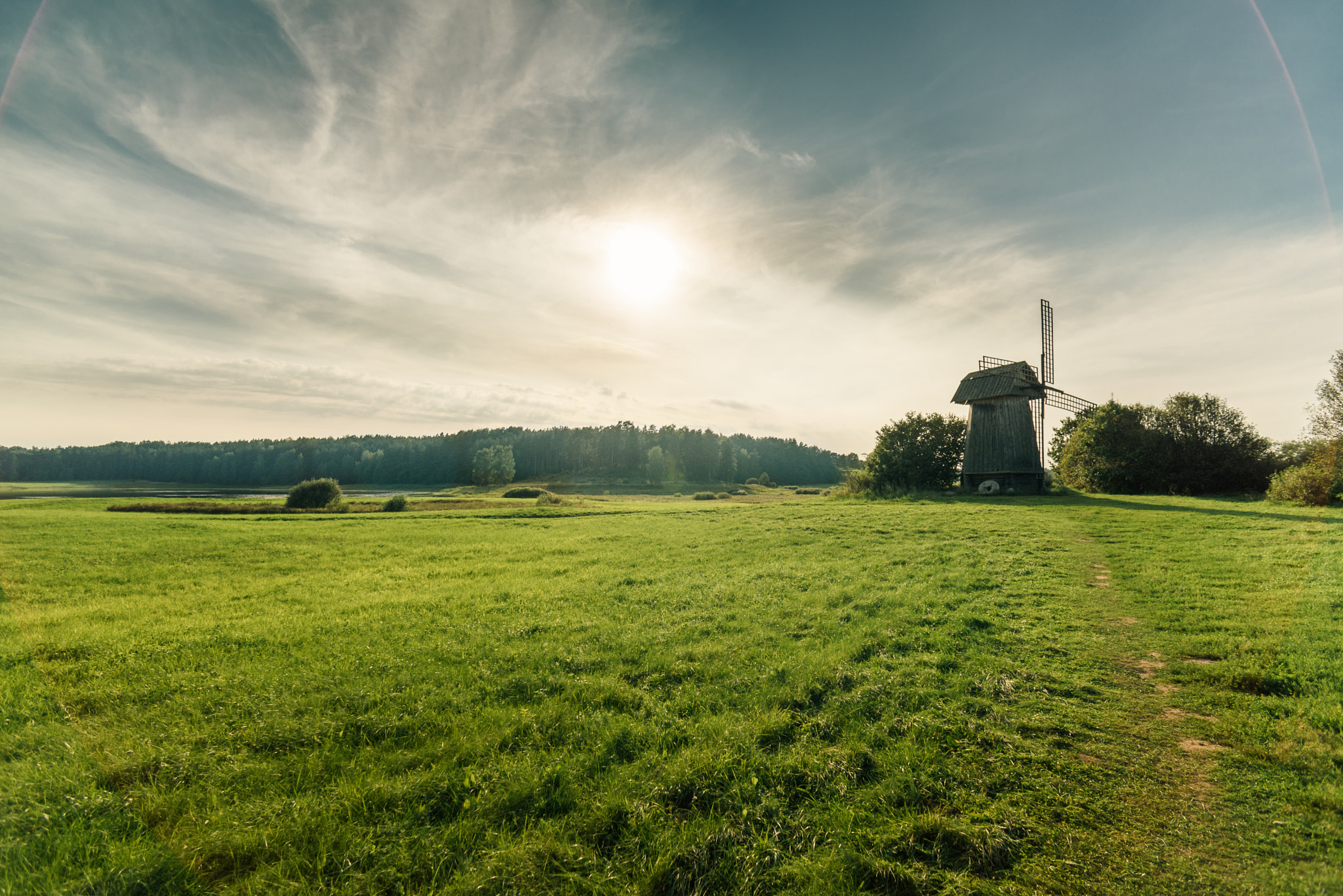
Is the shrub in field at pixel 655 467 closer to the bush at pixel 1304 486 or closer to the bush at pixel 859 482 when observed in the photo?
the bush at pixel 859 482

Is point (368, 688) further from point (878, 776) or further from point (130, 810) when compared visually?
Answer: point (878, 776)

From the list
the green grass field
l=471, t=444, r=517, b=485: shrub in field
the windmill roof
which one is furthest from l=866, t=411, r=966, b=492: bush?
l=471, t=444, r=517, b=485: shrub in field

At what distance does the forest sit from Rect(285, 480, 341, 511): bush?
306 feet

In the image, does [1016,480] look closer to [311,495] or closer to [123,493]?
[311,495]

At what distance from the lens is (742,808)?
5359 mm

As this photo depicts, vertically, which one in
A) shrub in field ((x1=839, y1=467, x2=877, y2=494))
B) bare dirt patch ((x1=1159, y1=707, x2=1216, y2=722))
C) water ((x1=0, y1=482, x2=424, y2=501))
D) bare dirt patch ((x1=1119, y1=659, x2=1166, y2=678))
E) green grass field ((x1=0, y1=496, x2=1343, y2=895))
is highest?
shrub in field ((x1=839, y1=467, x2=877, y2=494))

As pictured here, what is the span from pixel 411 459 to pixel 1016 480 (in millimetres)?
166563

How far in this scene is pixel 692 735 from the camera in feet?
22.1

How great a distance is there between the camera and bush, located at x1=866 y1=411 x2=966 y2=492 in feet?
181

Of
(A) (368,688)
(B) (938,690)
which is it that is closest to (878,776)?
(B) (938,690)

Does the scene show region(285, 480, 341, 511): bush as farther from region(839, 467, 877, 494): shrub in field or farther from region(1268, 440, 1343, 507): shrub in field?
region(1268, 440, 1343, 507): shrub in field

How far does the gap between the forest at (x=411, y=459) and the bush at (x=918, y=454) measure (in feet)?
309

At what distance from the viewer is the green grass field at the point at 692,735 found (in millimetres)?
4562

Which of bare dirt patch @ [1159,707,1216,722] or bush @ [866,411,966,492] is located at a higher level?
bush @ [866,411,966,492]
